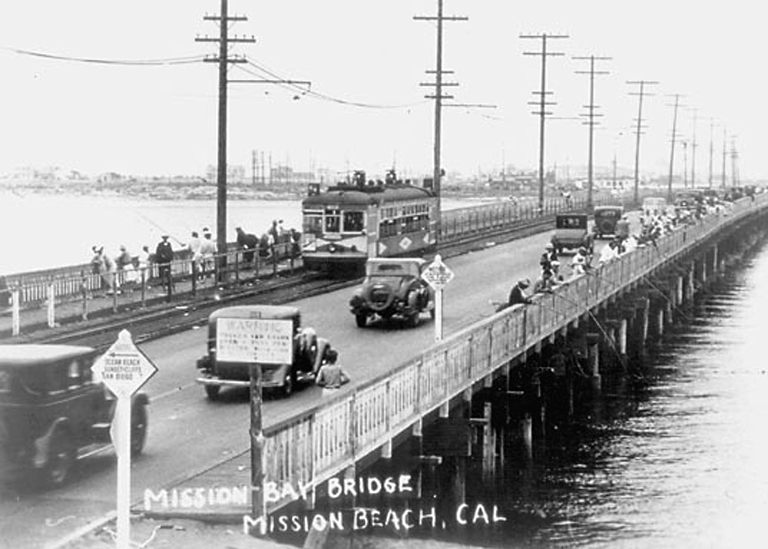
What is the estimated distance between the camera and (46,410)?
17.2 metres

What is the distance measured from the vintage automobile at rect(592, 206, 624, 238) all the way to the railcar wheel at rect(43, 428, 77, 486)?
198 ft

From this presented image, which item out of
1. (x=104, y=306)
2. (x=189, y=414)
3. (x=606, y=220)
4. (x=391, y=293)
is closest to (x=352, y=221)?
(x=391, y=293)

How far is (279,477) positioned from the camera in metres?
15.6

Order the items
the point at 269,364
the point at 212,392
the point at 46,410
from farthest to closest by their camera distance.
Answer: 1. the point at 212,392
2. the point at 269,364
3. the point at 46,410

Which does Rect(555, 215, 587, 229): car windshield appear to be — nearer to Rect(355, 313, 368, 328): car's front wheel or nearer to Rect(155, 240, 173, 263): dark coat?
Rect(155, 240, 173, 263): dark coat

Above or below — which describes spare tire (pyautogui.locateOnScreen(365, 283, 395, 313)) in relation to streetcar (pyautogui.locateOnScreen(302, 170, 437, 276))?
below

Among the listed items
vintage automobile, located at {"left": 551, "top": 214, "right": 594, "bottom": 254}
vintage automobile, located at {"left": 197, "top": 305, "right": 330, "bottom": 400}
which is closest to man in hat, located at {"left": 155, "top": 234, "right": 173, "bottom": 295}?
vintage automobile, located at {"left": 197, "top": 305, "right": 330, "bottom": 400}

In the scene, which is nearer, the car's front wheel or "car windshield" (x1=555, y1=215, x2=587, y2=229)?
the car's front wheel

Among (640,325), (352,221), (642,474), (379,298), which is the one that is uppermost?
(352,221)

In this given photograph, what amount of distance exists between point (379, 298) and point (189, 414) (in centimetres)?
1231

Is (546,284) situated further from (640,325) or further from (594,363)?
(640,325)

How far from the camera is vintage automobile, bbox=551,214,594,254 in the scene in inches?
2451

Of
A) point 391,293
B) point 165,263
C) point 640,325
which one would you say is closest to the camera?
point 391,293

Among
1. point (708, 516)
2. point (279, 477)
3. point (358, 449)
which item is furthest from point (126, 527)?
point (708, 516)
